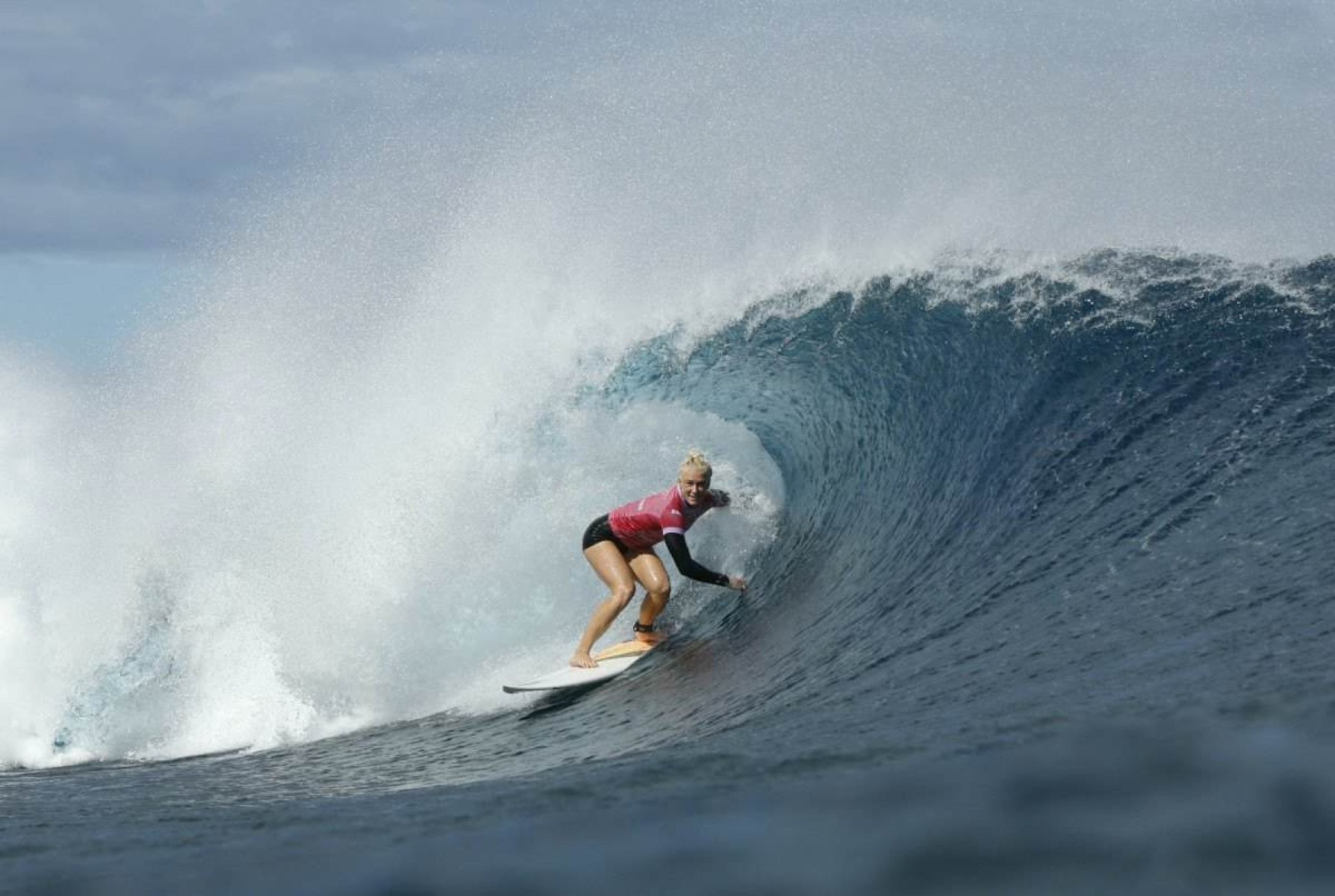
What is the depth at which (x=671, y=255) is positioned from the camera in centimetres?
1633

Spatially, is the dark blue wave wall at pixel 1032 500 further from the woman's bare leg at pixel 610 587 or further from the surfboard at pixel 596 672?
the woman's bare leg at pixel 610 587

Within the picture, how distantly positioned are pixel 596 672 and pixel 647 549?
1051 mm

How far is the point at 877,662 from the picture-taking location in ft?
22.1

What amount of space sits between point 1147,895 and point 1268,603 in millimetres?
3469

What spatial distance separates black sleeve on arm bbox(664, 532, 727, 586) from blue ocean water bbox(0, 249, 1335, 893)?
1.37 ft

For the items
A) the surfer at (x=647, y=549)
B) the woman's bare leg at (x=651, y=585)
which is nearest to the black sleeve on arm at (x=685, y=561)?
the surfer at (x=647, y=549)

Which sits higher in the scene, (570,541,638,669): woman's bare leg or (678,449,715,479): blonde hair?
(678,449,715,479): blonde hair

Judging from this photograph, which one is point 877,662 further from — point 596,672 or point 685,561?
point 596,672

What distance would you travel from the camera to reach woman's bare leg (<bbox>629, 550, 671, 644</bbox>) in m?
9.52

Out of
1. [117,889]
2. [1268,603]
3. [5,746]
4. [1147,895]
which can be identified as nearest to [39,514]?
[5,746]

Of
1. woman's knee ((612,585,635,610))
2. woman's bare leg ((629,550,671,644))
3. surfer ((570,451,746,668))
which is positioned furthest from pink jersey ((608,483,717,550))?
woman's knee ((612,585,635,610))

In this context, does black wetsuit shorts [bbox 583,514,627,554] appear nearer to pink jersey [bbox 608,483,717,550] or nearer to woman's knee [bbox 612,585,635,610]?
pink jersey [bbox 608,483,717,550]

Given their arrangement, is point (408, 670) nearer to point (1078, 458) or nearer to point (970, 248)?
point (1078, 458)

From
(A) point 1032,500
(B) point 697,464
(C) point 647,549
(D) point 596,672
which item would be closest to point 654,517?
(C) point 647,549
